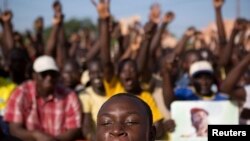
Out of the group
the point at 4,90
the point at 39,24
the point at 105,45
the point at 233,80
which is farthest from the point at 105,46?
the point at 39,24

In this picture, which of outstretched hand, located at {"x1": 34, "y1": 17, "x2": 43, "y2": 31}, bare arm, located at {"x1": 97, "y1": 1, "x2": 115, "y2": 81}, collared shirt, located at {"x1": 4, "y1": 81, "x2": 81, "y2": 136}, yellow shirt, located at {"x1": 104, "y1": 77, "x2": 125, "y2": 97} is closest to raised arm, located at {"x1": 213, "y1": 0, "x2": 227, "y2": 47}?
bare arm, located at {"x1": 97, "y1": 1, "x2": 115, "y2": 81}

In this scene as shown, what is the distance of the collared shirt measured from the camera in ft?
16.0

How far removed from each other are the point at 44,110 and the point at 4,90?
2.87 ft

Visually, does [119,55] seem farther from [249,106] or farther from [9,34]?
[249,106]

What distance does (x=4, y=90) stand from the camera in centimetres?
568

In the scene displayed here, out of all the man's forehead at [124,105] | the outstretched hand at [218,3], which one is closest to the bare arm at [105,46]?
the outstretched hand at [218,3]

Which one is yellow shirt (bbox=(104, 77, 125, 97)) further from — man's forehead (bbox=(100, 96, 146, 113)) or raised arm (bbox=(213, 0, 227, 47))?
man's forehead (bbox=(100, 96, 146, 113))

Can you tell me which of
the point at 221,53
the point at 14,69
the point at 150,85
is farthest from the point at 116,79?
the point at 221,53

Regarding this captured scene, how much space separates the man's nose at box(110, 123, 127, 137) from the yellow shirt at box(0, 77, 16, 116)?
3.43 metres

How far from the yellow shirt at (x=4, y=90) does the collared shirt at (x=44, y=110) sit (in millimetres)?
672

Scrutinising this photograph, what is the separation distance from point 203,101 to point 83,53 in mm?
4423

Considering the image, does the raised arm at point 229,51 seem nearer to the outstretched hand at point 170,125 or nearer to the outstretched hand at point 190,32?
the outstretched hand at point 170,125

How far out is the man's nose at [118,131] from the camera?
2248 millimetres

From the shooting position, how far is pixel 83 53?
367 inches
